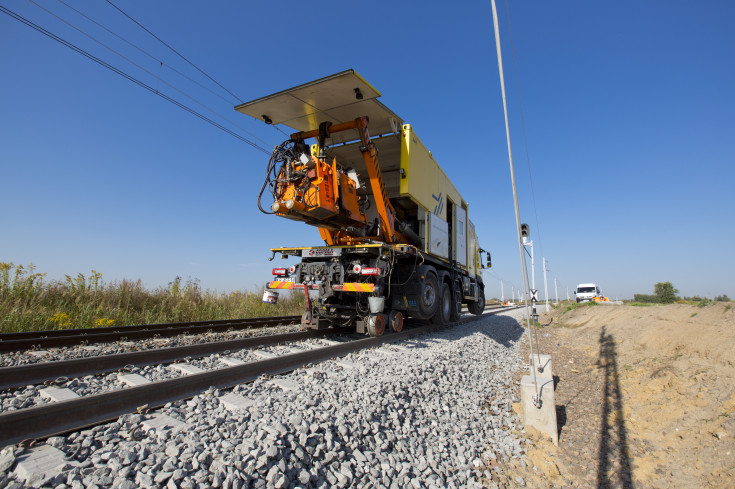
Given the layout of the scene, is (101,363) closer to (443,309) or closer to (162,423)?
(162,423)

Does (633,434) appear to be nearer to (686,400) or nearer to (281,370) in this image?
(686,400)

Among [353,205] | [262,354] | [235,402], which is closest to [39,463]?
Answer: [235,402]

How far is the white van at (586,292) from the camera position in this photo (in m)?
26.3

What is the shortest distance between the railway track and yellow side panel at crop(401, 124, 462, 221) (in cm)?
328

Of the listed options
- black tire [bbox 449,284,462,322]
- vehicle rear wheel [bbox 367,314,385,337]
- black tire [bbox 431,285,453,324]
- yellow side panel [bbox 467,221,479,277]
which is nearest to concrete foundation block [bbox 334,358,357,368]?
vehicle rear wheel [bbox 367,314,385,337]

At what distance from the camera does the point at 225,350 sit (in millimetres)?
4723

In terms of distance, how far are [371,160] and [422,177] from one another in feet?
4.85

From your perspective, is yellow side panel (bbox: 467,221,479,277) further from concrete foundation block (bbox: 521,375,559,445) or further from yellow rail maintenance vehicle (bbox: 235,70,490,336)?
concrete foundation block (bbox: 521,375,559,445)

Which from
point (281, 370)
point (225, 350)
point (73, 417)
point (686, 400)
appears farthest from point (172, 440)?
point (686, 400)

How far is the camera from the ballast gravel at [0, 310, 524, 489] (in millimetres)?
1772

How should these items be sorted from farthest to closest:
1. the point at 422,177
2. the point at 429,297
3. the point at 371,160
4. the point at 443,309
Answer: the point at 443,309
the point at 429,297
the point at 422,177
the point at 371,160

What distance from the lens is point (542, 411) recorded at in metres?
3.40

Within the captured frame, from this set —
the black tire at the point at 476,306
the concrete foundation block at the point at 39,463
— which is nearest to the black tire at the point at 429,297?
the black tire at the point at 476,306

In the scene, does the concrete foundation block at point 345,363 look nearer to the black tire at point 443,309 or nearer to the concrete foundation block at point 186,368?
the concrete foundation block at point 186,368
